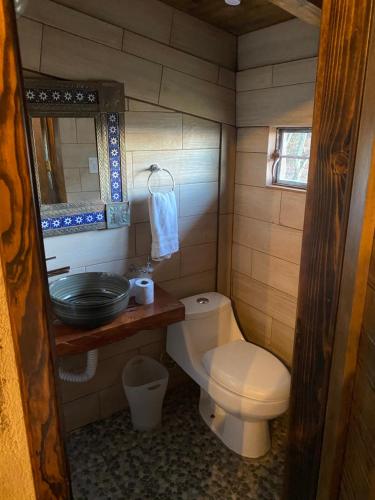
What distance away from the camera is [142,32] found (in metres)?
2.01

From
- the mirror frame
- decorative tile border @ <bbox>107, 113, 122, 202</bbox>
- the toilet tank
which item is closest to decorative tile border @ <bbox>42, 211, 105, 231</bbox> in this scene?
the mirror frame

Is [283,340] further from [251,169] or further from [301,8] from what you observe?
[301,8]

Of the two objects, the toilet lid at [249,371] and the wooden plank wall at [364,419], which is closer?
the wooden plank wall at [364,419]

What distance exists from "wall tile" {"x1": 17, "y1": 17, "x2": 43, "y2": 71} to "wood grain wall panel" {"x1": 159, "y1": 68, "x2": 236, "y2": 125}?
25.9 inches

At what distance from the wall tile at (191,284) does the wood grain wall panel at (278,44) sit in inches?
52.8

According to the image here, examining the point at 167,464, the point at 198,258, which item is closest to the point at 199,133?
the point at 198,258

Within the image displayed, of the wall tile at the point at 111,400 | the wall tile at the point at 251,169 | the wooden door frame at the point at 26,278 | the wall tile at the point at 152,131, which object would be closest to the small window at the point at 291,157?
the wall tile at the point at 251,169

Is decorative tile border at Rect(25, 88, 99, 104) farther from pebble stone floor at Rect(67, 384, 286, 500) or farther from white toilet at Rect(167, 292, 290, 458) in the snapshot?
pebble stone floor at Rect(67, 384, 286, 500)

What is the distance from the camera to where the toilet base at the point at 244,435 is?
7.23ft

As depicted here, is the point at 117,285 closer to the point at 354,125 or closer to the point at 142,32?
the point at 142,32

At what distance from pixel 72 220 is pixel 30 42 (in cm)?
84

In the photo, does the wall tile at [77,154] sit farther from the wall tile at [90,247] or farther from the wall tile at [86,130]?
the wall tile at [90,247]

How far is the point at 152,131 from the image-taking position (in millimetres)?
2195

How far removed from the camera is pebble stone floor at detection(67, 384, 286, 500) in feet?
6.70
